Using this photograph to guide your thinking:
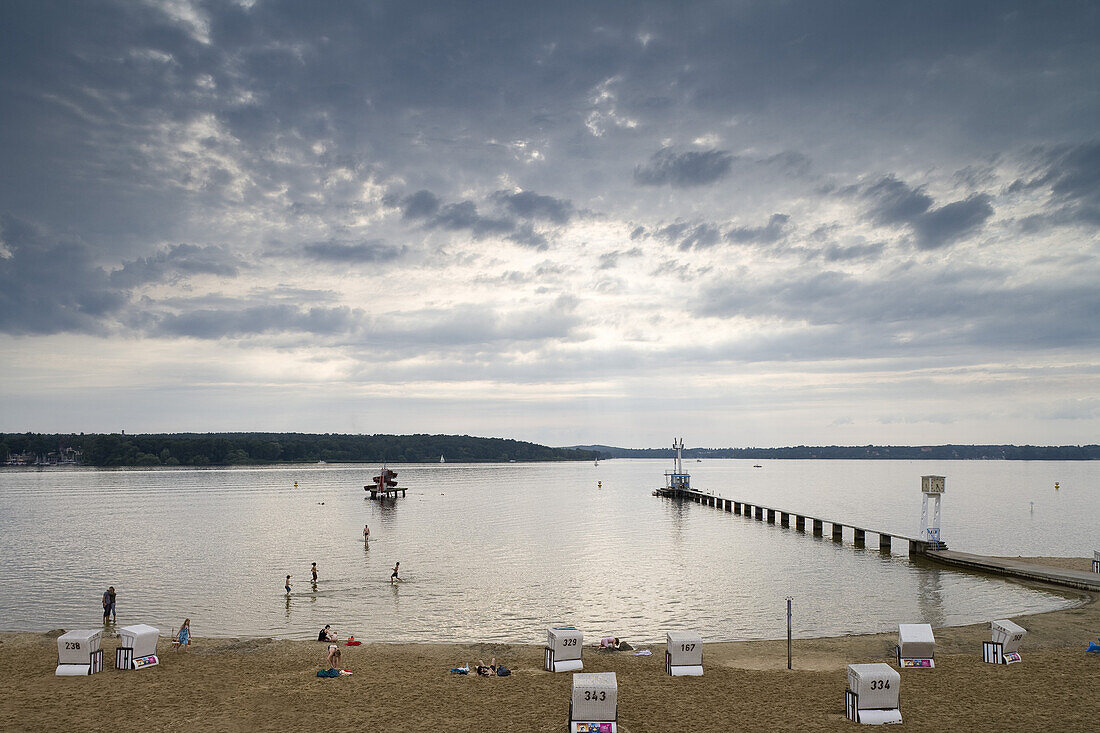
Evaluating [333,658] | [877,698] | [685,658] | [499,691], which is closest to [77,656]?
[333,658]

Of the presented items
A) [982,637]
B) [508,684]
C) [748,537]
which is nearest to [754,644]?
[982,637]

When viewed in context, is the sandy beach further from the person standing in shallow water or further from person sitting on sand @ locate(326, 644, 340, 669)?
the person standing in shallow water

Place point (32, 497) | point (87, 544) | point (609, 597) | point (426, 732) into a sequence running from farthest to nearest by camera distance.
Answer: point (32, 497) → point (87, 544) → point (609, 597) → point (426, 732)

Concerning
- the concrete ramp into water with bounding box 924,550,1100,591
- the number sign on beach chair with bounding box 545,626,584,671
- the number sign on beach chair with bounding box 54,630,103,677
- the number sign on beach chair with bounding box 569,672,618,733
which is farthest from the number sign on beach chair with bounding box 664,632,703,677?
the concrete ramp into water with bounding box 924,550,1100,591

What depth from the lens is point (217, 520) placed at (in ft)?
257

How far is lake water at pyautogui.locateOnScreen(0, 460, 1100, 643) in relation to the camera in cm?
3338

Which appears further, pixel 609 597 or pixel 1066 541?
pixel 1066 541

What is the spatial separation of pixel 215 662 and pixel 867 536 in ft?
219

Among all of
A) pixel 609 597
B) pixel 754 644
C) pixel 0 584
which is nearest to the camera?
pixel 754 644

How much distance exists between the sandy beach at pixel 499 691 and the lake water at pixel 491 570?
203 inches

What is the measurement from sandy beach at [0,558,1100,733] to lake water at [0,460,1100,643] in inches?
203

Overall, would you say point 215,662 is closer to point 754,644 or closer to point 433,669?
point 433,669

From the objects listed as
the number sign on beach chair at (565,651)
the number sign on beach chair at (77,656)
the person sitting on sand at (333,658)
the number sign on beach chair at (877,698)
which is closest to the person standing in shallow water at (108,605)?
the number sign on beach chair at (77,656)

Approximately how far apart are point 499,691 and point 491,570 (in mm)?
26655
